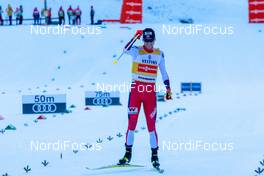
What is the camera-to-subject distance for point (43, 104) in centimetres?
1728

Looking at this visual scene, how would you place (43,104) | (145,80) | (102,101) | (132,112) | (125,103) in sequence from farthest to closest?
(125,103)
(102,101)
(43,104)
(132,112)
(145,80)

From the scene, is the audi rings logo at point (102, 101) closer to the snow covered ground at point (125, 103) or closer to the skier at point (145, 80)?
the snow covered ground at point (125, 103)

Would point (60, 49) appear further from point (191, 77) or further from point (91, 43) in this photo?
point (191, 77)

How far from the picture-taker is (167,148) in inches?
493

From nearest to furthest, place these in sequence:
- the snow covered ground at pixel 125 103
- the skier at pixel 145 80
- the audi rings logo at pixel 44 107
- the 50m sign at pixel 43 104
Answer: the skier at pixel 145 80
the snow covered ground at pixel 125 103
the 50m sign at pixel 43 104
the audi rings logo at pixel 44 107

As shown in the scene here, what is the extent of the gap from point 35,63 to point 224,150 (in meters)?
18.2

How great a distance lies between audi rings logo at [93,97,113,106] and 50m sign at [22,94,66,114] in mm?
1376

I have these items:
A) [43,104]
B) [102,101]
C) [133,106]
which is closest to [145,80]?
[133,106]

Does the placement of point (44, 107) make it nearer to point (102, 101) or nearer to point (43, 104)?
point (43, 104)

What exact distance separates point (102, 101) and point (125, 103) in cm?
205

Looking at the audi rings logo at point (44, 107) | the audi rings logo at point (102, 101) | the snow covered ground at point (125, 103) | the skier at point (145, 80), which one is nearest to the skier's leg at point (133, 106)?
the skier at point (145, 80)

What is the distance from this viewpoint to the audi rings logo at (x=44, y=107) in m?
17.4

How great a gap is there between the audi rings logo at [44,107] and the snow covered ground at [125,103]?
12.2 inches

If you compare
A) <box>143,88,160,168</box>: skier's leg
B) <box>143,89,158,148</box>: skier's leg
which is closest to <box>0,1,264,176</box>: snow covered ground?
<box>143,88,160,168</box>: skier's leg
